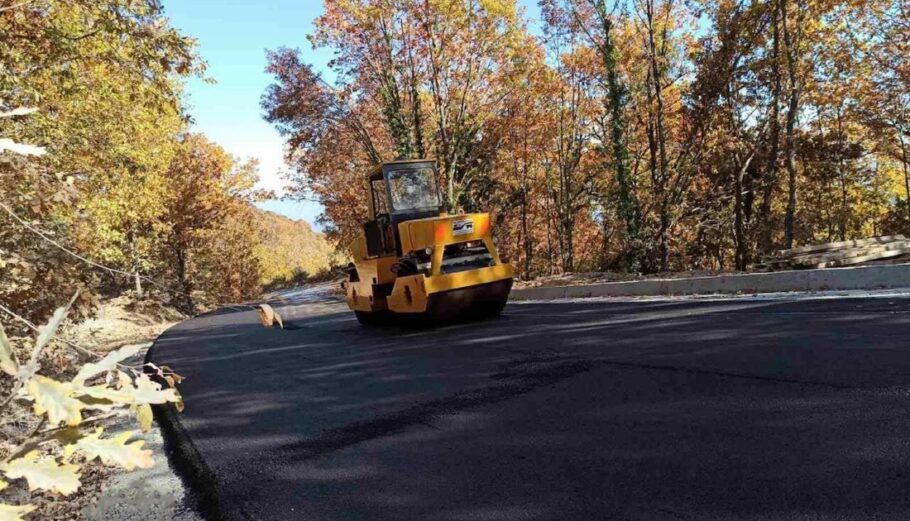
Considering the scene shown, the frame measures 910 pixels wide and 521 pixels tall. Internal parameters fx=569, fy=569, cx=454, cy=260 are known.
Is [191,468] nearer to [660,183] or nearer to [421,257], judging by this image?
[421,257]

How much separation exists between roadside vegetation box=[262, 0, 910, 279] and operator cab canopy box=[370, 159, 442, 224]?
26.7 feet

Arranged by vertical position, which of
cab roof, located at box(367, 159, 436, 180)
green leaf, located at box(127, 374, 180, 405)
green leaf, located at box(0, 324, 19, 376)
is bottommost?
green leaf, located at box(127, 374, 180, 405)

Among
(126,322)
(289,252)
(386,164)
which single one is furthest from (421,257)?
(289,252)

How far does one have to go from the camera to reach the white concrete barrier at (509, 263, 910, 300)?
8.96 meters

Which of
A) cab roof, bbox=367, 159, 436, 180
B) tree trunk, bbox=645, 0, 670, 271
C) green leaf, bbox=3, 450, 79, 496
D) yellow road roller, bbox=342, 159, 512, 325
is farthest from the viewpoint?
tree trunk, bbox=645, 0, 670, 271

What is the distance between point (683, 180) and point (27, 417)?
61.8 feet

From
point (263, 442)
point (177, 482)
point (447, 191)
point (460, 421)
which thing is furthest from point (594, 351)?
point (447, 191)

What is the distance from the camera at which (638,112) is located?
2041cm

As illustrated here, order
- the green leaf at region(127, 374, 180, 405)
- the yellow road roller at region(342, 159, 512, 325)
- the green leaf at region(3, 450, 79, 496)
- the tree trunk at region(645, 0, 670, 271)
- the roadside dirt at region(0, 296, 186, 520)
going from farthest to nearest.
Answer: the tree trunk at region(645, 0, 670, 271) < the yellow road roller at region(342, 159, 512, 325) < the roadside dirt at region(0, 296, 186, 520) < the green leaf at region(127, 374, 180, 405) < the green leaf at region(3, 450, 79, 496)

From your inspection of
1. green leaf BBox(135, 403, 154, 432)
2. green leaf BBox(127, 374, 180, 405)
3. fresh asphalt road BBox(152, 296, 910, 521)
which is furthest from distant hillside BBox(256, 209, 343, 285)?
green leaf BBox(127, 374, 180, 405)

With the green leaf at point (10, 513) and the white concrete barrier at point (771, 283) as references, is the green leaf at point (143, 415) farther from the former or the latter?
the white concrete barrier at point (771, 283)

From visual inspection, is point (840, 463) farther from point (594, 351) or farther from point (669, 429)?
point (594, 351)

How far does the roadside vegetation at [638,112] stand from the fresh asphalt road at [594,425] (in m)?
11.4

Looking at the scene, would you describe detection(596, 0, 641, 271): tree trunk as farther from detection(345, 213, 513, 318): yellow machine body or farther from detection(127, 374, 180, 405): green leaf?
detection(127, 374, 180, 405): green leaf
